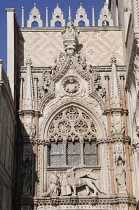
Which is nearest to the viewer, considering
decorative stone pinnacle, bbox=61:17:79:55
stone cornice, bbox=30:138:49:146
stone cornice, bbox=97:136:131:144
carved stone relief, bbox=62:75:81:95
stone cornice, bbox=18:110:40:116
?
stone cornice, bbox=97:136:131:144

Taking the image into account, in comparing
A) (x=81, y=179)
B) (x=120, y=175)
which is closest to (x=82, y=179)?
(x=81, y=179)

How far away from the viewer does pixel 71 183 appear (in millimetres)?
18078

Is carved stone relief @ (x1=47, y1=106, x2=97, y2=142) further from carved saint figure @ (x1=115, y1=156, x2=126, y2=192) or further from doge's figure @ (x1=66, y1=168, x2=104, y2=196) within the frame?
carved saint figure @ (x1=115, y1=156, x2=126, y2=192)

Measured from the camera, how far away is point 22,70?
801 inches

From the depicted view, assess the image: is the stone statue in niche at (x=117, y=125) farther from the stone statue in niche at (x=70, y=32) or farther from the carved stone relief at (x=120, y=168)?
the stone statue in niche at (x=70, y=32)

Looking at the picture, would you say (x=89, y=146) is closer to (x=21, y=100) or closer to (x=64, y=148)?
(x=64, y=148)

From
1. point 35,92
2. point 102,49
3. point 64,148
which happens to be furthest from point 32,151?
point 102,49

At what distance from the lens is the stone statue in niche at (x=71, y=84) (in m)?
20.1

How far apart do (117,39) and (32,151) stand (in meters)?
6.54

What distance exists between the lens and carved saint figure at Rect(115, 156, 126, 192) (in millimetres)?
17891

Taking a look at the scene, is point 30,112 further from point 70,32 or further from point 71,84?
point 70,32

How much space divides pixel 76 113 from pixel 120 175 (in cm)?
336

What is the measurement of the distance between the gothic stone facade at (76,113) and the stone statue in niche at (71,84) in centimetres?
4

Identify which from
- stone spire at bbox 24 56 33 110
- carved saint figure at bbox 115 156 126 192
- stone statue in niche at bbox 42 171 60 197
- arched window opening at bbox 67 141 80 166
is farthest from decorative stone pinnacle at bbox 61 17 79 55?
stone statue in niche at bbox 42 171 60 197
